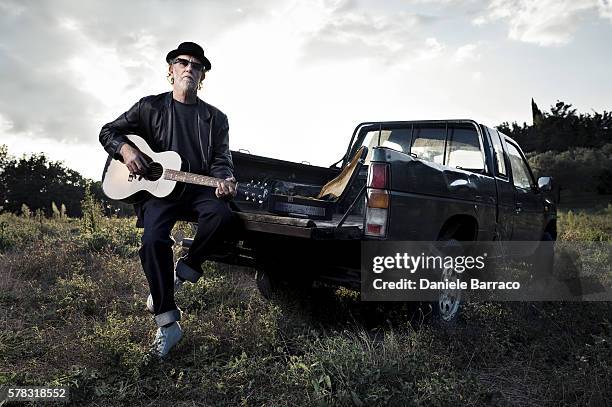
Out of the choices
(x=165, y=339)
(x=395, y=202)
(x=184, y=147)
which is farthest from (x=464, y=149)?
(x=165, y=339)

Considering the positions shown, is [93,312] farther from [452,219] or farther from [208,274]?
[452,219]

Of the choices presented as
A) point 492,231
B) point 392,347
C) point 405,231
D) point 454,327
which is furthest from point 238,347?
point 492,231

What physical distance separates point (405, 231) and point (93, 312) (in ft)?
9.82

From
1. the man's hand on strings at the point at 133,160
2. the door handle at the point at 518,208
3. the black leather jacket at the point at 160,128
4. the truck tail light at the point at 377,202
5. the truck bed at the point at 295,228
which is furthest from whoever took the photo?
the door handle at the point at 518,208

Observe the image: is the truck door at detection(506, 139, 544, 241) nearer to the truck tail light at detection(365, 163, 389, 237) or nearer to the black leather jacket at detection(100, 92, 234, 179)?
the truck tail light at detection(365, 163, 389, 237)

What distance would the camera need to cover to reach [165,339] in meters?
3.62

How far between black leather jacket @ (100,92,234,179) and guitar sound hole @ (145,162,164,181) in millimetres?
195

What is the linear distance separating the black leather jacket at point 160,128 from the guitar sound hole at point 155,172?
0.64 ft

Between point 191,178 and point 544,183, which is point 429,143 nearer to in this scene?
point 544,183

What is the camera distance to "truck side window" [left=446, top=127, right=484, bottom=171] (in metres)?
5.27

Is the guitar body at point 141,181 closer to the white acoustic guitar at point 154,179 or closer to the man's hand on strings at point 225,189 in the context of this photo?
the white acoustic guitar at point 154,179

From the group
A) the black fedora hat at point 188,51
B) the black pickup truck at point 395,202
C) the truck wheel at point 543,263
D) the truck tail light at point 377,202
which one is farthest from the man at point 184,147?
the truck wheel at point 543,263

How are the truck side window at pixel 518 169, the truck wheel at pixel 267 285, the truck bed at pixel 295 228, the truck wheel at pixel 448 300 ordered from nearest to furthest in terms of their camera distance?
the truck bed at pixel 295 228 < the truck wheel at pixel 448 300 < the truck wheel at pixel 267 285 < the truck side window at pixel 518 169

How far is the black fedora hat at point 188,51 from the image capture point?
4062mm
